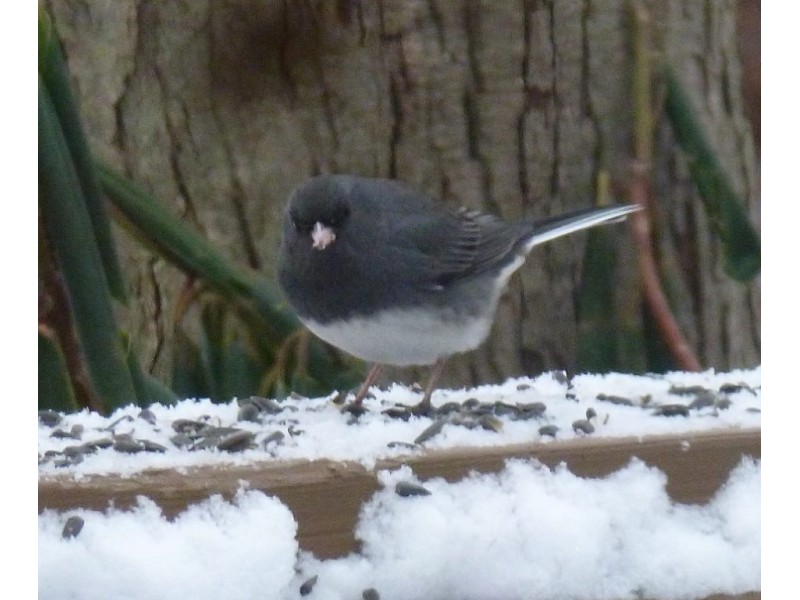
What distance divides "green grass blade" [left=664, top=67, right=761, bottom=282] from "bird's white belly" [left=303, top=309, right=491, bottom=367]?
0.69 meters

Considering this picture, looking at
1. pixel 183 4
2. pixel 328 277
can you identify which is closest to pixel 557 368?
pixel 328 277

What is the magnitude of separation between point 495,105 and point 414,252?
19.4 inches

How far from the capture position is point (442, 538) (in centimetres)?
94

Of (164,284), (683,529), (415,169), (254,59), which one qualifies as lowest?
(683,529)

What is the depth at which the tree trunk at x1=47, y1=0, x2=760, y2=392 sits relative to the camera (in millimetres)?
2094

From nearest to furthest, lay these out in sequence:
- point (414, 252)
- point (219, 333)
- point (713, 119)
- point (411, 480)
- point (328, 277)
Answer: point (411, 480)
point (328, 277)
point (414, 252)
point (219, 333)
point (713, 119)

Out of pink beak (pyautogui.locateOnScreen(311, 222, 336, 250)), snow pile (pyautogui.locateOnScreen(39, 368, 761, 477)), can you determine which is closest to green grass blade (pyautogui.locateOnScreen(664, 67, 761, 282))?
snow pile (pyautogui.locateOnScreen(39, 368, 761, 477))

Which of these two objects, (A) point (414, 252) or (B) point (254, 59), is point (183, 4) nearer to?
(B) point (254, 59)

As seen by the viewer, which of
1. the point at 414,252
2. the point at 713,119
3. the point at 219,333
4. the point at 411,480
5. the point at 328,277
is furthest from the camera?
the point at 713,119

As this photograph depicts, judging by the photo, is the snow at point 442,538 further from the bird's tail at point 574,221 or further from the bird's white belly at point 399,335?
the bird's tail at point 574,221

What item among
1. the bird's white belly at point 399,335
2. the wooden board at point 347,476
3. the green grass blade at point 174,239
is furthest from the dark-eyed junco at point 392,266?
the wooden board at point 347,476

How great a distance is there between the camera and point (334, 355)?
2193mm

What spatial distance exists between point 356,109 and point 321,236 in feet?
1.67

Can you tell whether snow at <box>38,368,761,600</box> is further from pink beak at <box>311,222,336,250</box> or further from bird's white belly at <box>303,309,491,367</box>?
pink beak at <box>311,222,336,250</box>
